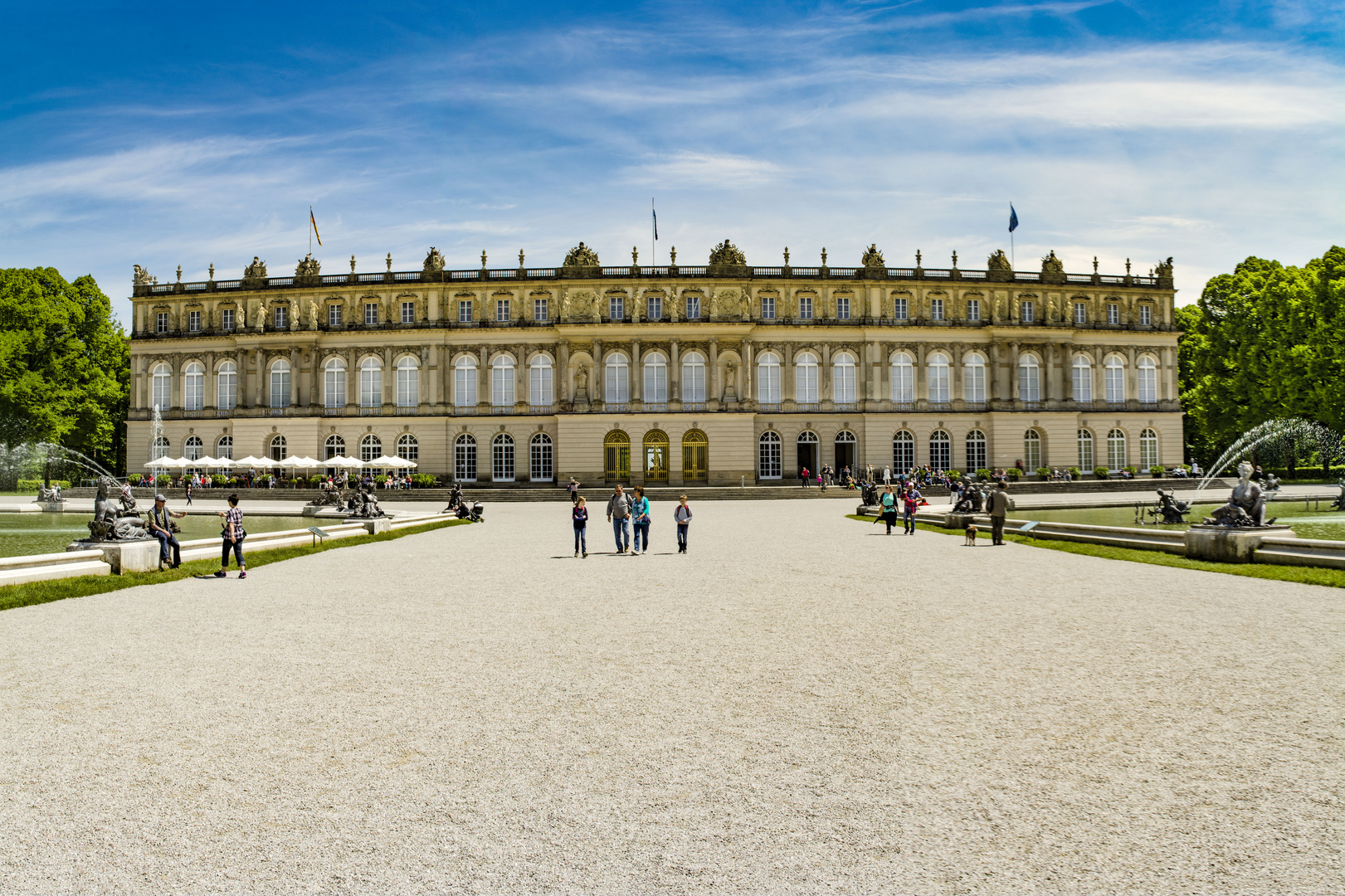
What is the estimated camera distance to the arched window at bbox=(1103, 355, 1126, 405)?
6206 centimetres

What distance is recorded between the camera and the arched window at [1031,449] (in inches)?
2352

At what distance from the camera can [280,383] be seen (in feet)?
196

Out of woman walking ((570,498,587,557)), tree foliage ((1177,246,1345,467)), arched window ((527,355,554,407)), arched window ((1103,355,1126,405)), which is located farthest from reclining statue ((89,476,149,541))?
arched window ((1103,355,1126,405))

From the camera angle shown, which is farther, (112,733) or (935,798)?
(112,733)

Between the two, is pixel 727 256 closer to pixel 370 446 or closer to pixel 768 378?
pixel 768 378

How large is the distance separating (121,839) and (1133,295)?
228 feet

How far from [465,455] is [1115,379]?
154ft

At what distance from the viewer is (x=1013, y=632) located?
10602 millimetres

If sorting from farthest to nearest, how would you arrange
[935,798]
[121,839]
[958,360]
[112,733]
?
[958,360] < [112,733] < [935,798] < [121,839]

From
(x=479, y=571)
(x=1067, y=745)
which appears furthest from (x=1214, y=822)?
(x=479, y=571)

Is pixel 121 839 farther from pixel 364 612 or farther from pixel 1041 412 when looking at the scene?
pixel 1041 412

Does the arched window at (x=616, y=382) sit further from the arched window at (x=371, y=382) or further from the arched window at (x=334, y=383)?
the arched window at (x=334, y=383)

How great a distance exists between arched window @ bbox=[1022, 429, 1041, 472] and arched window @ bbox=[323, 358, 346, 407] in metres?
47.5

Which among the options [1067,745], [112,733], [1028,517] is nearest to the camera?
[1067,745]
